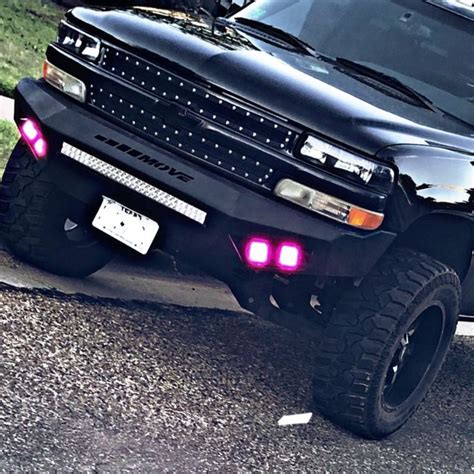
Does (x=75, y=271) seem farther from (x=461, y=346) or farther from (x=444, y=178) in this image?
(x=461, y=346)

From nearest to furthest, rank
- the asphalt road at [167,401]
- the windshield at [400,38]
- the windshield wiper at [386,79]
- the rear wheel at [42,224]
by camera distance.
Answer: the asphalt road at [167,401] → the windshield wiper at [386,79] → the rear wheel at [42,224] → the windshield at [400,38]

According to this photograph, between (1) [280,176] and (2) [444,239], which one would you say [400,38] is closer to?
(2) [444,239]

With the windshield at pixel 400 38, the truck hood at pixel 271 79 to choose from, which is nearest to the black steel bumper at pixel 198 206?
the truck hood at pixel 271 79

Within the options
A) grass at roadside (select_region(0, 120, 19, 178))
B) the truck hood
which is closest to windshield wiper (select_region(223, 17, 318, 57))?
the truck hood

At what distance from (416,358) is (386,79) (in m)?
1.32

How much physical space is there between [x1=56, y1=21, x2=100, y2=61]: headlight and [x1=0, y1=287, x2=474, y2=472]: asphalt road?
1139mm

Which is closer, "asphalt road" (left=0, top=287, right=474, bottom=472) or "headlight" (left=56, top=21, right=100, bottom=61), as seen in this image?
"asphalt road" (left=0, top=287, right=474, bottom=472)

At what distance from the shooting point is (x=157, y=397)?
464 centimetres

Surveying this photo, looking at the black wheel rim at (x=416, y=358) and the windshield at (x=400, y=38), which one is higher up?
the windshield at (x=400, y=38)

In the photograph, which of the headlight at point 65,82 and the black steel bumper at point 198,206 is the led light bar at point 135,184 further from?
the headlight at point 65,82

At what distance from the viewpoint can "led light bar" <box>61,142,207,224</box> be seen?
15.0 feet

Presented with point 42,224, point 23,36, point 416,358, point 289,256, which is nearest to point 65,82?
point 42,224

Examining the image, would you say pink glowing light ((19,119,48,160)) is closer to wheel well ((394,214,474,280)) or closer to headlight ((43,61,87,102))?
headlight ((43,61,87,102))

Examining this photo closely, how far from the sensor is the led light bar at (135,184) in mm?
4570
